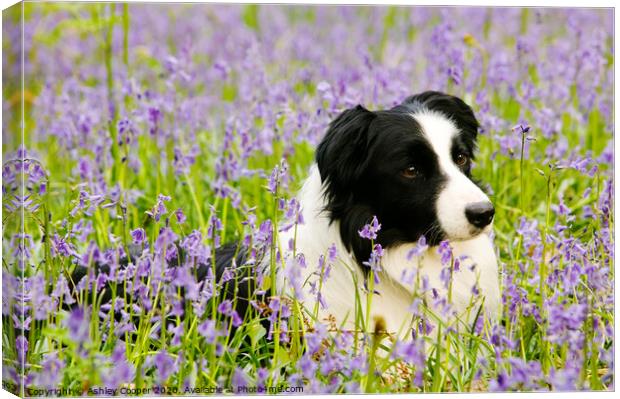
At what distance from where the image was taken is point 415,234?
165 inches

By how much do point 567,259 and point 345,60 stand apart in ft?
10.8

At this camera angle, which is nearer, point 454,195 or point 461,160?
point 454,195

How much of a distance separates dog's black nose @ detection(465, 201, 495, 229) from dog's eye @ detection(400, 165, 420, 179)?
A: 11.7 inches

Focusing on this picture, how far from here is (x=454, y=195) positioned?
3.96 m

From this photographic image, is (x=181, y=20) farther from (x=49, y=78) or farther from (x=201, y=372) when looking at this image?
(x=201, y=372)

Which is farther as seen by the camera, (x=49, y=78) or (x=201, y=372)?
(x=49, y=78)

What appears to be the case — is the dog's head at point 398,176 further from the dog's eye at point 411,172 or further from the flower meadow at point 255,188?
the flower meadow at point 255,188

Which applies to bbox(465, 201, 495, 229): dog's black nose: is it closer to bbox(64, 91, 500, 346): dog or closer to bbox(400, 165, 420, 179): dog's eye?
bbox(64, 91, 500, 346): dog

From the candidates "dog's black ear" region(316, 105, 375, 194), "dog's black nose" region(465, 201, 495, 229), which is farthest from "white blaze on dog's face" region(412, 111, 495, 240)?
"dog's black ear" region(316, 105, 375, 194)

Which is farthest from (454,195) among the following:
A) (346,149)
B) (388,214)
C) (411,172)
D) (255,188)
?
(255,188)

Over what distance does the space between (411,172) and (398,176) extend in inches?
2.2

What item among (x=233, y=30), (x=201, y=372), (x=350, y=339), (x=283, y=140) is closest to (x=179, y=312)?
(x=201, y=372)

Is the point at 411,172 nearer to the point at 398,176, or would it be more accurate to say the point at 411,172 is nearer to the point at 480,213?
the point at 398,176

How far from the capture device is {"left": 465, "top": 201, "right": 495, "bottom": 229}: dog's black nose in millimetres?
3883
